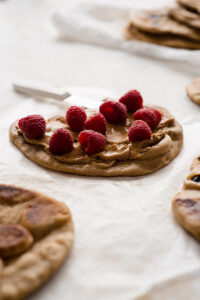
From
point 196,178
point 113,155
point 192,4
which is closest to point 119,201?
point 113,155

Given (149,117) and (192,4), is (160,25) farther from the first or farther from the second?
(149,117)

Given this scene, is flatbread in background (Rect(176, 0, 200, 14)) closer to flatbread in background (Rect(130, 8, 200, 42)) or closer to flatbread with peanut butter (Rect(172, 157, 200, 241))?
flatbread in background (Rect(130, 8, 200, 42))

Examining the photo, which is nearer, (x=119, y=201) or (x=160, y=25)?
(x=119, y=201)

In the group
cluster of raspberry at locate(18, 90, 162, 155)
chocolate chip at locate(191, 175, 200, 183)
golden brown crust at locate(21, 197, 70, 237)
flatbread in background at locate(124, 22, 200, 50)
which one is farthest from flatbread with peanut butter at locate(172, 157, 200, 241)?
flatbread in background at locate(124, 22, 200, 50)

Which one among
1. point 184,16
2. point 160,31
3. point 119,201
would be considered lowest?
point 119,201

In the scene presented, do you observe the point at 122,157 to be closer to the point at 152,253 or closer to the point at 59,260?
the point at 152,253
